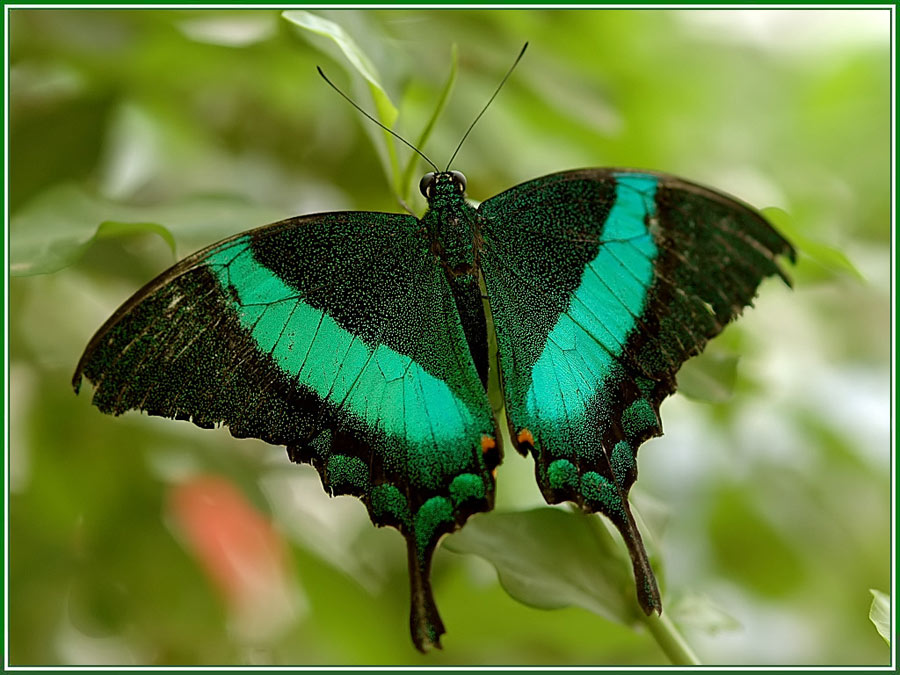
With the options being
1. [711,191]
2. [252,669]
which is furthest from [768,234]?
[252,669]

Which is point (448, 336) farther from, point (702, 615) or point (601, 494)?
point (702, 615)

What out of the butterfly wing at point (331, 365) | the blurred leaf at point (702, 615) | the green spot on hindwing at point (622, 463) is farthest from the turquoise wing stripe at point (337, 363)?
the blurred leaf at point (702, 615)

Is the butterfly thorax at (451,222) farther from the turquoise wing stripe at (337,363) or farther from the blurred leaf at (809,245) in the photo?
the blurred leaf at (809,245)

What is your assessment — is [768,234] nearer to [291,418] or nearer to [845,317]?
[291,418]

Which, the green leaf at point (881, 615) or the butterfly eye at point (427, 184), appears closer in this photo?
the green leaf at point (881, 615)

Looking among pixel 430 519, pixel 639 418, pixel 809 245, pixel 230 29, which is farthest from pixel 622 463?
pixel 230 29

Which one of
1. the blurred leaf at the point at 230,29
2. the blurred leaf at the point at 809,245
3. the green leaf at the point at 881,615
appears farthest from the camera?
the blurred leaf at the point at 230,29

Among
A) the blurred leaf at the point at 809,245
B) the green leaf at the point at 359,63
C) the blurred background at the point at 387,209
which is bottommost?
the blurred background at the point at 387,209
